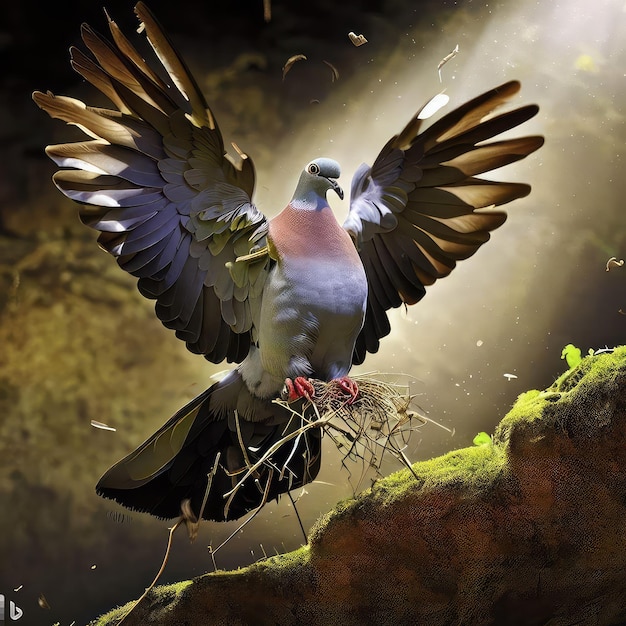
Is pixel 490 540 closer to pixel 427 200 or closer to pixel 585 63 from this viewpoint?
pixel 427 200

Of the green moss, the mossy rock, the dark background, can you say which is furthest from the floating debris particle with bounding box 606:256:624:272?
A: the green moss

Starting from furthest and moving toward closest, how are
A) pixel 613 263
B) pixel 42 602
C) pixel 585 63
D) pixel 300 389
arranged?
pixel 585 63
pixel 613 263
pixel 42 602
pixel 300 389

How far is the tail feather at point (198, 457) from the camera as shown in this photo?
154 centimetres

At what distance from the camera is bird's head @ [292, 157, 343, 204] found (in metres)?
1.49

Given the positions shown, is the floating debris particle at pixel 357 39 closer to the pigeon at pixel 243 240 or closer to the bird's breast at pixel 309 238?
the pigeon at pixel 243 240

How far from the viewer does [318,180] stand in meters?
1.49

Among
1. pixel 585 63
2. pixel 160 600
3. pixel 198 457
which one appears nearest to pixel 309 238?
pixel 198 457

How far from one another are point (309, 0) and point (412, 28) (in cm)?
36

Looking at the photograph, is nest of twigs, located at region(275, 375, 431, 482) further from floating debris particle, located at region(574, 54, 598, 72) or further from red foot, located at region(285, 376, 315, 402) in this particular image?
floating debris particle, located at region(574, 54, 598, 72)

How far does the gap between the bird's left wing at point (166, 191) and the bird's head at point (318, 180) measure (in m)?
0.12

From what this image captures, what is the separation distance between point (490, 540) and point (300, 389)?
1.57 ft

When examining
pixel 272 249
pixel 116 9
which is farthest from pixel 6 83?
pixel 272 249

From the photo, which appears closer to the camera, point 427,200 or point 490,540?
point 490,540

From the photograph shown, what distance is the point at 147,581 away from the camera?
2062mm
